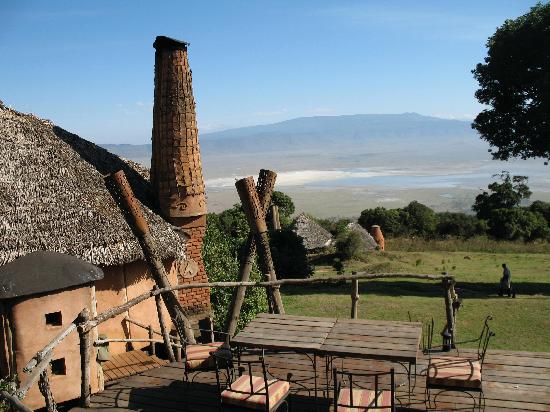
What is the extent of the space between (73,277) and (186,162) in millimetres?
6931

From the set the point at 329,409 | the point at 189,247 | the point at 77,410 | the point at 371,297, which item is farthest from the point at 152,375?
the point at 371,297

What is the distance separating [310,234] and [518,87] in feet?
54.2

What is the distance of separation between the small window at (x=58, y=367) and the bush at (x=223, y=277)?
8.40m

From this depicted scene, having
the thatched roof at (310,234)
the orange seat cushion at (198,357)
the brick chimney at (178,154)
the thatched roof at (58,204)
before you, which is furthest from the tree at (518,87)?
the orange seat cushion at (198,357)

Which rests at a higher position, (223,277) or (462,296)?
(223,277)

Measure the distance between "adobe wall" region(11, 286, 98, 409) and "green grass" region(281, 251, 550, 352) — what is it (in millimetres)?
10971

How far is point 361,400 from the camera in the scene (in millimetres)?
6039

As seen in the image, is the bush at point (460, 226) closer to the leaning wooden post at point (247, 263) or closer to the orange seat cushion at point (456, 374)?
the leaning wooden post at point (247, 263)

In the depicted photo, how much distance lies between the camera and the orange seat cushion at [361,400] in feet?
19.4

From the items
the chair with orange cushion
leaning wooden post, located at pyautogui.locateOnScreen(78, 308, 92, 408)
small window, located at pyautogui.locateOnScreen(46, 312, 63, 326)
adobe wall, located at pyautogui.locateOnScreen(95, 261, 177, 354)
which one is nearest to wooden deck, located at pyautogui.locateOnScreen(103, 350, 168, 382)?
adobe wall, located at pyautogui.locateOnScreen(95, 261, 177, 354)

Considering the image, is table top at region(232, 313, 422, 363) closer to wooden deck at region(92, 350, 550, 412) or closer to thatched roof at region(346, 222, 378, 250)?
wooden deck at region(92, 350, 550, 412)

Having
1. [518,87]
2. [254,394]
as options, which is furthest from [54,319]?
[518,87]

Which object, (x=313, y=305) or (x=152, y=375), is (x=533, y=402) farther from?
(x=313, y=305)

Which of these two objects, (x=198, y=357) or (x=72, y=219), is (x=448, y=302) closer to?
(x=198, y=357)
